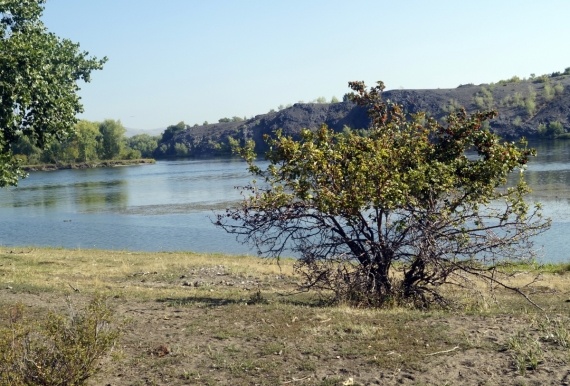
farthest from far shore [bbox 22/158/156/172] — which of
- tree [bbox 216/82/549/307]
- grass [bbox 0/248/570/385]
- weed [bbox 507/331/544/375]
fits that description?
weed [bbox 507/331/544/375]

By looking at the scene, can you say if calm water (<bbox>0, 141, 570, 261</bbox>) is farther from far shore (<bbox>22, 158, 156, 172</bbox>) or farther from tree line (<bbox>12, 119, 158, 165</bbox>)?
tree line (<bbox>12, 119, 158, 165</bbox>)

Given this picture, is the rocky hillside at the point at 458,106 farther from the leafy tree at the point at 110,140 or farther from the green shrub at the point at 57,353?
the green shrub at the point at 57,353

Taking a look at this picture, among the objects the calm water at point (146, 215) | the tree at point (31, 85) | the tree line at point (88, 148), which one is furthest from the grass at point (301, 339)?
the tree line at point (88, 148)


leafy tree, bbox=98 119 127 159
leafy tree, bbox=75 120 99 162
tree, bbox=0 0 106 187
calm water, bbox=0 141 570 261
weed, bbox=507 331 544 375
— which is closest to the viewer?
weed, bbox=507 331 544 375

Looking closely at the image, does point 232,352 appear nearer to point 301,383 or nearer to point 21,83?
point 301,383

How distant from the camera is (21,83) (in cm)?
1620

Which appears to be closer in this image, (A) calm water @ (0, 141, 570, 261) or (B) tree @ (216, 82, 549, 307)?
(B) tree @ (216, 82, 549, 307)

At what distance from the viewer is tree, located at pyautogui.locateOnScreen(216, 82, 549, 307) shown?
40.8 ft

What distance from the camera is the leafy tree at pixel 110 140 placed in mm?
147250

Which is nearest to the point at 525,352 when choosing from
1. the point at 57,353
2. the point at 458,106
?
the point at 57,353

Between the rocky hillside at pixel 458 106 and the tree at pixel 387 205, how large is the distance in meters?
115

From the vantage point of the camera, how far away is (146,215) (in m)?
45.9

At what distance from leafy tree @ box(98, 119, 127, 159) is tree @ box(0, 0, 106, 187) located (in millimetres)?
131253

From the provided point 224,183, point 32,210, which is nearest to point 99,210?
point 32,210
